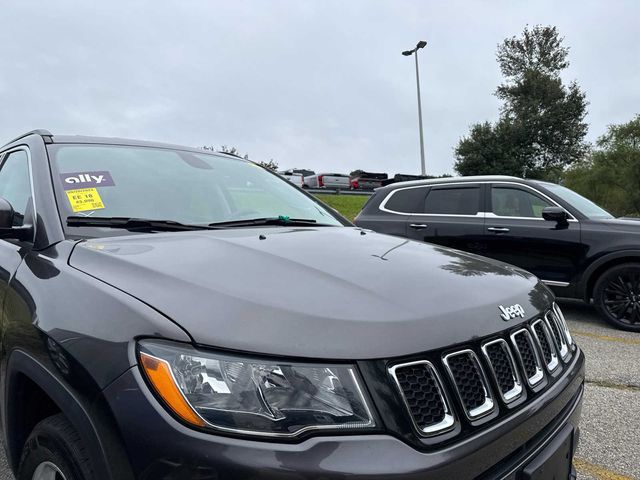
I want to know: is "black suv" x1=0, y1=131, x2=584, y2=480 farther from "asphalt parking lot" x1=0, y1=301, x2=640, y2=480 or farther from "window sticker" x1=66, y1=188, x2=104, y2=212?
"asphalt parking lot" x1=0, y1=301, x2=640, y2=480

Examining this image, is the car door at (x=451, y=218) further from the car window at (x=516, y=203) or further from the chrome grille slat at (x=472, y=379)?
the chrome grille slat at (x=472, y=379)

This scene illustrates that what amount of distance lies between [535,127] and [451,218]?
35.4 metres

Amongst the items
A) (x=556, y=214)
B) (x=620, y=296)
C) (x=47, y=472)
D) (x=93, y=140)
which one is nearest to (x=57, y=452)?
(x=47, y=472)

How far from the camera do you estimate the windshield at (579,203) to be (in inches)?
242

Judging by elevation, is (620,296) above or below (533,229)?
below

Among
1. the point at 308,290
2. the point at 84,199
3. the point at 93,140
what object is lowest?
the point at 308,290

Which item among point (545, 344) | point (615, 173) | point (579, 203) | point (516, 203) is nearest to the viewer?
point (545, 344)

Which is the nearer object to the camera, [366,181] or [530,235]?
[530,235]

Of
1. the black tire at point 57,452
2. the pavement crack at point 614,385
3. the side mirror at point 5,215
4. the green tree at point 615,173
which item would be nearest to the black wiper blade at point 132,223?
the side mirror at point 5,215

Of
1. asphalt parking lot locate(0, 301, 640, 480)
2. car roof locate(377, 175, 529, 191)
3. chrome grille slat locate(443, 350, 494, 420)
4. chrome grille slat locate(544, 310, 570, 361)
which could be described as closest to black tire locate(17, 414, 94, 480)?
chrome grille slat locate(443, 350, 494, 420)

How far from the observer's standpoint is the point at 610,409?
3416 millimetres

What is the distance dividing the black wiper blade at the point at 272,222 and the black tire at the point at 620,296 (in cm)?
448

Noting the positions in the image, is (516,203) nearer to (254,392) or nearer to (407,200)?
(407,200)

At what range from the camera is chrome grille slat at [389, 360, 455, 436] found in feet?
4.21
